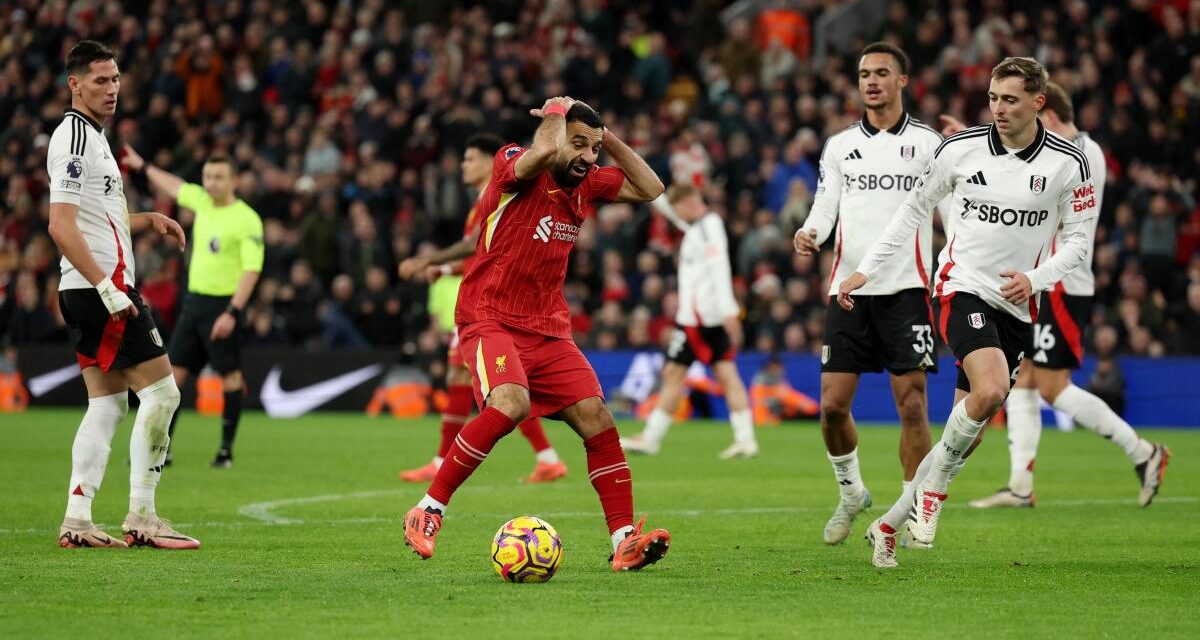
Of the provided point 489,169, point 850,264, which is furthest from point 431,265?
point 850,264

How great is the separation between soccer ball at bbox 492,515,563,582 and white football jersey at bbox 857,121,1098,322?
227 centimetres

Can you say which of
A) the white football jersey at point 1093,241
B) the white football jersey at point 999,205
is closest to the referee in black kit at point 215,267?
the white football jersey at point 1093,241

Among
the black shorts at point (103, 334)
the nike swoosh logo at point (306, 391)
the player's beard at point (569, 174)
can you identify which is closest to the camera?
the player's beard at point (569, 174)

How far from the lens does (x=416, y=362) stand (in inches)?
918

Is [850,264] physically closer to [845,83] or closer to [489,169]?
[489,169]

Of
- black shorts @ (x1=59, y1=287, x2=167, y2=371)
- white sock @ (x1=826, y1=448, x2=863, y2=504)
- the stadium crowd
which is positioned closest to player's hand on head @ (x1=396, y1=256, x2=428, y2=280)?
black shorts @ (x1=59, y1=287, x2=167, y2=371)

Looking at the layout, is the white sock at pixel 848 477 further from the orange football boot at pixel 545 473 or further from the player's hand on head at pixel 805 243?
the orange football boot at pixel 545 473

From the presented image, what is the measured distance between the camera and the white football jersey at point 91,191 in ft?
27.9

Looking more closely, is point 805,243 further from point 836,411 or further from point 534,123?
point 534,123

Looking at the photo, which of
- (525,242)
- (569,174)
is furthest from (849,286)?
(525,242)

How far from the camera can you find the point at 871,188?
956cm

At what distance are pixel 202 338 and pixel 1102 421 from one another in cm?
757

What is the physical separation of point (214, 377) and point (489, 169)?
37.9 ft

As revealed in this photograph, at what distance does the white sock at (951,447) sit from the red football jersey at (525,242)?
2.04 metres
